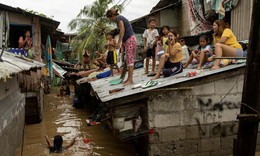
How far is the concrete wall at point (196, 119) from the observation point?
5324 mm

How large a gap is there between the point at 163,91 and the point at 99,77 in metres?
5.46

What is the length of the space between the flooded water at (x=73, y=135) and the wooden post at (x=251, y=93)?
143 inches

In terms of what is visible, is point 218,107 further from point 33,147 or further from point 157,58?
point 33,147

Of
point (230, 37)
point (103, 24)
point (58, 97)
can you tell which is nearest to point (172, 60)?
point (230, 37)

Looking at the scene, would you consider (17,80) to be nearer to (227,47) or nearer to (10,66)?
(10,66)

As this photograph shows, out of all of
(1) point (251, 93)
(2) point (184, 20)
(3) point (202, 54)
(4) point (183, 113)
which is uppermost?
(2) point (184, 20)

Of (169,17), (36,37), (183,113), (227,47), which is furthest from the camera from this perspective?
(169,17)

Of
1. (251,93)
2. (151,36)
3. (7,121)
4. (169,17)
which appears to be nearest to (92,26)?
(169,17)

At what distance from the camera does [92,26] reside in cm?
2294

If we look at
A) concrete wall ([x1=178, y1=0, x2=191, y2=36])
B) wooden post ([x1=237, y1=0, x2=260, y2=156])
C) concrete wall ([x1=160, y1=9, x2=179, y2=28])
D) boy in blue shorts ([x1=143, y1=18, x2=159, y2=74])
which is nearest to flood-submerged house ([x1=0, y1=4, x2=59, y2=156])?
wooden post ([x1=237, y1=0, x2=260, y2=156])

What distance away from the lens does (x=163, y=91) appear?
5215 mm

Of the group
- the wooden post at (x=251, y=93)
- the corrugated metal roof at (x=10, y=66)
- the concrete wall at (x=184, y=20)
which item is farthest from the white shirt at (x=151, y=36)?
the concrete wall at (x=184, y=20)

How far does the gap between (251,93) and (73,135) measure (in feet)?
20.7

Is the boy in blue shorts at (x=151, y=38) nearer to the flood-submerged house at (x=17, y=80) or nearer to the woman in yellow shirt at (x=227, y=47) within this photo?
Answer: the woman in yellow shirt at (x=227, y=47)
